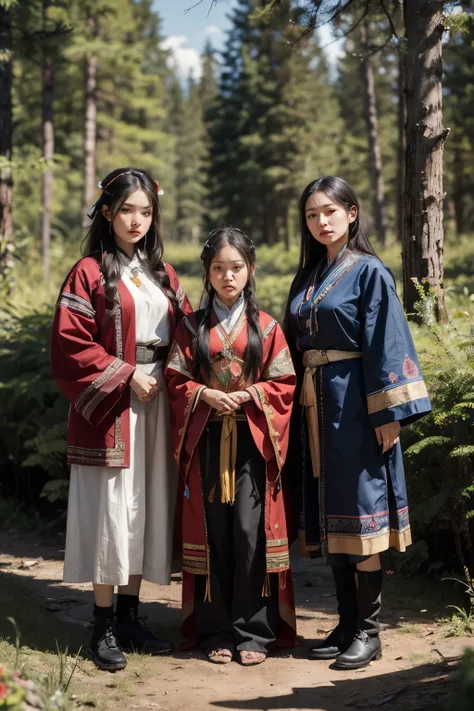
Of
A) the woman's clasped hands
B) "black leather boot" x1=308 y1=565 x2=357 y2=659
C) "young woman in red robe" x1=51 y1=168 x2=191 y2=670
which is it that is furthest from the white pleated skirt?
"black leather boot" x1=308 y1=565 x2=357 y2=659

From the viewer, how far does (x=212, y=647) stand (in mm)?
4613

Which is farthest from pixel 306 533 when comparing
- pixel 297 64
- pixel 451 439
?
pixel 297 64

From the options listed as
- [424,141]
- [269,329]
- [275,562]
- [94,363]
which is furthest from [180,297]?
[424,141]

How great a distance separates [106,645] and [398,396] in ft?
6.80

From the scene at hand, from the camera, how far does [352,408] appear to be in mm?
4355

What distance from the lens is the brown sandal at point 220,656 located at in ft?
14.8

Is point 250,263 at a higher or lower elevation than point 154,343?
higher

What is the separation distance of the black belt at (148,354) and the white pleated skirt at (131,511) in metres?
0.04

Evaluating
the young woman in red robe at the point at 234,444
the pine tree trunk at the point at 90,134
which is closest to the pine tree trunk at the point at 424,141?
the young woman in red robe at the point at 234,444

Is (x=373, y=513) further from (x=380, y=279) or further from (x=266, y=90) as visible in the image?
(x=266, y=90)

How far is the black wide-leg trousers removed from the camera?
4.55 metres

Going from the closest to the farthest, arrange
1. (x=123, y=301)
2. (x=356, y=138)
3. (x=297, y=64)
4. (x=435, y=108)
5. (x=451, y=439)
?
(x=123, y=301) → (x=451, y=439) → (x=435, y=108) → (x=297, y=64) → (x=356, y=138)

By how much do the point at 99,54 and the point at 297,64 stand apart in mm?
13619

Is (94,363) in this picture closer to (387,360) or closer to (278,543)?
(278,543)
